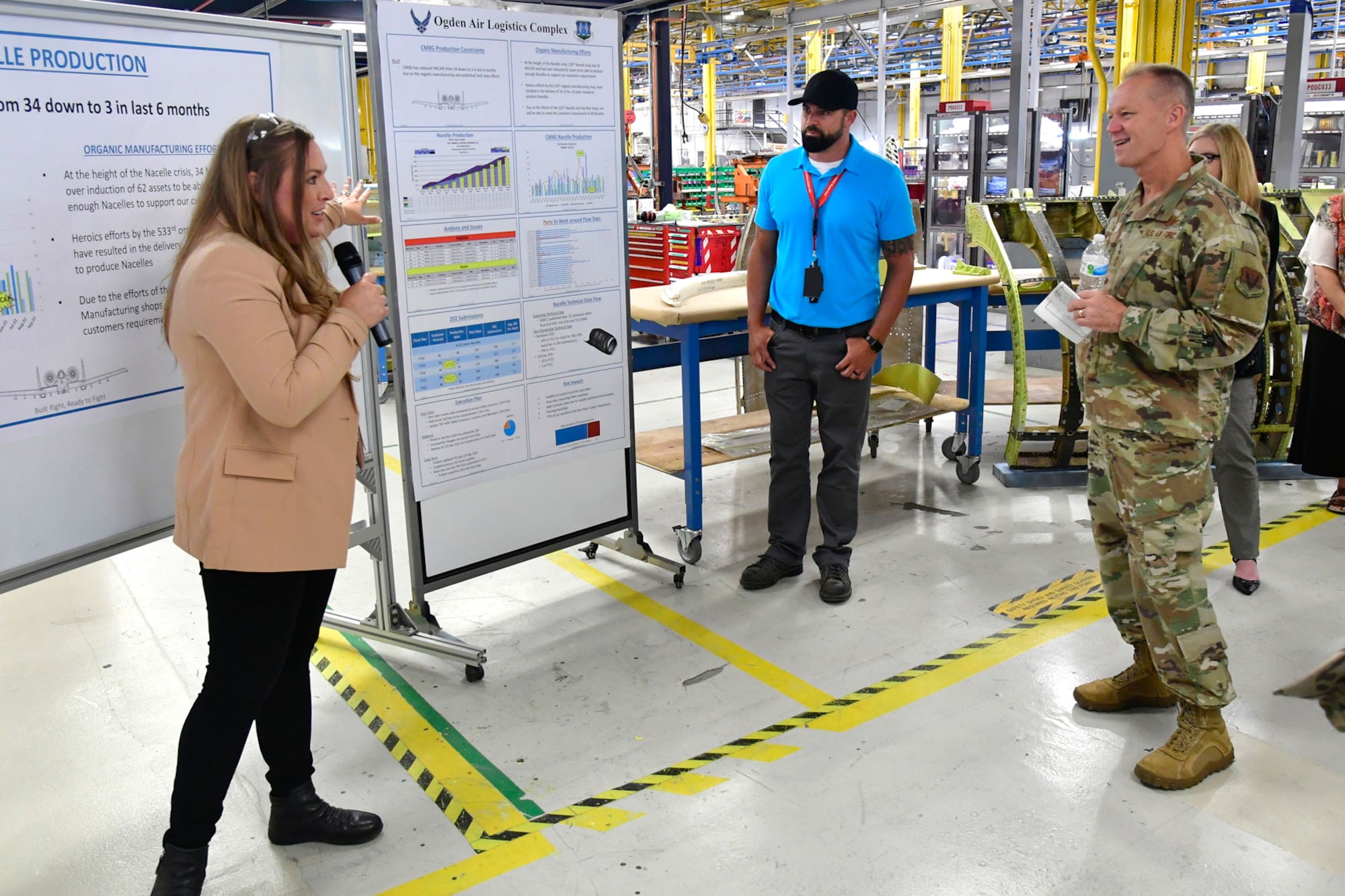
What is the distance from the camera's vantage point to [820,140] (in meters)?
3.63

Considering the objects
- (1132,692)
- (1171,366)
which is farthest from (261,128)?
(1132,692)

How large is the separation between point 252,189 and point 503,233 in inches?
54.5

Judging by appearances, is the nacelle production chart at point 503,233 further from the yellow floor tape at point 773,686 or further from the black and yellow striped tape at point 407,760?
the yellow floor tape at point 773,686

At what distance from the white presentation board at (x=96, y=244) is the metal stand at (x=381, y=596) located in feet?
2.35

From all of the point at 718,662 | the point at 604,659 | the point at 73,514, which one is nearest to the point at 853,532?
the point at 718,662

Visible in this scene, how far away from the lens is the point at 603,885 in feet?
7.46

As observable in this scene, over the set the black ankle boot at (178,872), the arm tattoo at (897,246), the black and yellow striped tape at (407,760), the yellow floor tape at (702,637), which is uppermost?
the arm tattoo at (897,246)

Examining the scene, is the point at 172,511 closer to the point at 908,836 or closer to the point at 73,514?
the point at 73,514

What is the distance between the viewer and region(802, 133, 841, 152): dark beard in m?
3.62

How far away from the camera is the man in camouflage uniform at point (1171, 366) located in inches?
94.3

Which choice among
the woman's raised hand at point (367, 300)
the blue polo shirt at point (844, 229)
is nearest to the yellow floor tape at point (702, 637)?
the blue polo shirt at point (844, 229)

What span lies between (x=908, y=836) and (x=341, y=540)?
1.51m

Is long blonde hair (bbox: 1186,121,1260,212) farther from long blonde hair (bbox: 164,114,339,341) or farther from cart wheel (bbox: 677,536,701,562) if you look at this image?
long blonde hair (bbox: 164,114,339,341)

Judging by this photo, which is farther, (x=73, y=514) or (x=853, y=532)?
(x=853, y=532)
